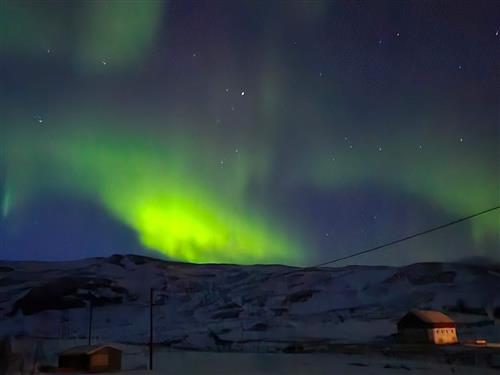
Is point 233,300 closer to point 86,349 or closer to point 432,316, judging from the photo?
point 86,349

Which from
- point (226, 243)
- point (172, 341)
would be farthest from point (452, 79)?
point (172, 341)

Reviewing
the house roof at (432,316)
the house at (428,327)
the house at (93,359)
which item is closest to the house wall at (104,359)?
the house at (93,359)

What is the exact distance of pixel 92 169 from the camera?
601 centimetres

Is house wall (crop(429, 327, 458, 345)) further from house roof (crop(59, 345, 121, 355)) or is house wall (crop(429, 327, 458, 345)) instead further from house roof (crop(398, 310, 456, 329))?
house roof (crop(59, 345, 121, 355))

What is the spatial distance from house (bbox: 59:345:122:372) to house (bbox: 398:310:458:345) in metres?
2.37

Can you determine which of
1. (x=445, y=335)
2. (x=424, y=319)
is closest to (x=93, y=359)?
(x=424, y=319)

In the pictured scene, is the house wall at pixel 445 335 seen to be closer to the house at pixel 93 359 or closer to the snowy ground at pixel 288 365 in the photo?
the snowy ground at pixel 288 365

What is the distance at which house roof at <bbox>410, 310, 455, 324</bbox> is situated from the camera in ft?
18.4

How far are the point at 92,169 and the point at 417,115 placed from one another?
117 inches

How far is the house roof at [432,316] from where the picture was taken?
5.61m

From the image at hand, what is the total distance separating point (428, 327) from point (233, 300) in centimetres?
162

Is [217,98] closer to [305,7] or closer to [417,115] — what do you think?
[305,7]

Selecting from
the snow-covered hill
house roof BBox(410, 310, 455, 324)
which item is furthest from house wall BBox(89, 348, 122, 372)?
house roof BBox(410, 310, 455, 324)

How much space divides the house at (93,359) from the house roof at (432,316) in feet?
8.19
